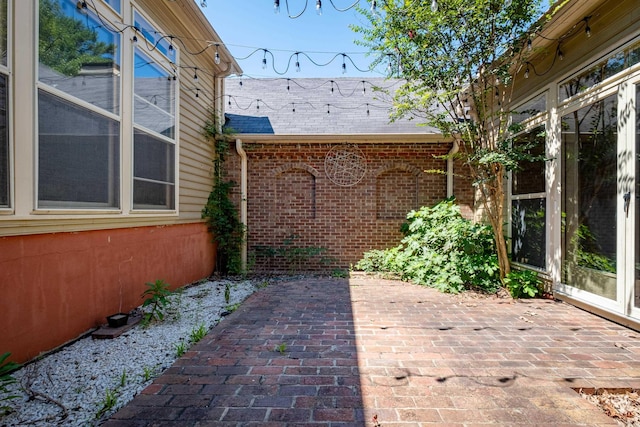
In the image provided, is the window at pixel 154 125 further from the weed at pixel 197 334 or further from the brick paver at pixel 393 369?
the brick paver at pixel 393 369

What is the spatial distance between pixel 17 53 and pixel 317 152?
458 centimetres

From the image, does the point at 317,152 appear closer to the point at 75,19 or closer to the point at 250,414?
the point at 75,19

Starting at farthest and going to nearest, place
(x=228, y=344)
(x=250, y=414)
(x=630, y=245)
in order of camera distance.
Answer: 1. (x=630, y=245)
2. (x=228, y=344)
3. (x=250, y=414)

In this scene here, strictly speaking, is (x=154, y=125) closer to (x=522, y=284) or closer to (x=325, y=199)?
(x=325, y=199)

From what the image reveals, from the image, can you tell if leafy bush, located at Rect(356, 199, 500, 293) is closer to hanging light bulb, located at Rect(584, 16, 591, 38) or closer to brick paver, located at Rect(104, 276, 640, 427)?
brick paver, located at Rect(104, 276, 640, 427)

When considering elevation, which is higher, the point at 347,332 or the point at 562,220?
the point at 562,220

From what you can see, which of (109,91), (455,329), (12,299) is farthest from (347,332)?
(109,91)

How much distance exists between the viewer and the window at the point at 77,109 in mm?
2592

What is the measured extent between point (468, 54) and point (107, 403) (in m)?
5.29

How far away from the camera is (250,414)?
73.1 inches

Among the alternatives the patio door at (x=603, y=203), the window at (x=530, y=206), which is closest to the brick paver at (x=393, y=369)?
the patio door at (x=603, y=203)

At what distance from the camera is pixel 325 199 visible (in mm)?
6387

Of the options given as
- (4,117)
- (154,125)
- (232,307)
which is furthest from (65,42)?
(232,307)

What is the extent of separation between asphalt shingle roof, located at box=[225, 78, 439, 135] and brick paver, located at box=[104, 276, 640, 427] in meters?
3.81
